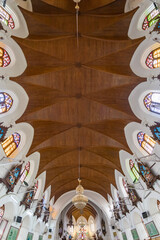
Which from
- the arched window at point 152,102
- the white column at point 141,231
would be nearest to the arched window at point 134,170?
the white column at point 141,231

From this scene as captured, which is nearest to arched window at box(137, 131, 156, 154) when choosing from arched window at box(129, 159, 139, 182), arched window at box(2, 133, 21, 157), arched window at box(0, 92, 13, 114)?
arched window at box(129, 159, 139, 182)

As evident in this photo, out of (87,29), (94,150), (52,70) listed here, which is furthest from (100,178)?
(87,29)

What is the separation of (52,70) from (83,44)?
2634 mm

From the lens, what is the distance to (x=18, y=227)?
1022 cm

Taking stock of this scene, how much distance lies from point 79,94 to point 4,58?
5.23 meters

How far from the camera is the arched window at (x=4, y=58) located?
7.75 m

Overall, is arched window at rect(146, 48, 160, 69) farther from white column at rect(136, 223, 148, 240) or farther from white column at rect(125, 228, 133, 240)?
white column at rect(125, 228, 133, 240)

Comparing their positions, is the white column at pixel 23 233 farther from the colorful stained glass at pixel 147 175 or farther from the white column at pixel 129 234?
the colorful stained glass at pixel 147 175

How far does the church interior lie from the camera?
26.5 feet

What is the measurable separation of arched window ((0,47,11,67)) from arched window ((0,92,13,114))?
1.64m

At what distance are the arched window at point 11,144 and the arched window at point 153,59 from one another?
9641 mm

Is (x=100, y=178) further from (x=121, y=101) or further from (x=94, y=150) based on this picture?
(x=121, y=101)

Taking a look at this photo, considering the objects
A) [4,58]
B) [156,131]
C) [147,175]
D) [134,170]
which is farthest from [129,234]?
[4,58]

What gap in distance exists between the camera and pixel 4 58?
26.0 ft
